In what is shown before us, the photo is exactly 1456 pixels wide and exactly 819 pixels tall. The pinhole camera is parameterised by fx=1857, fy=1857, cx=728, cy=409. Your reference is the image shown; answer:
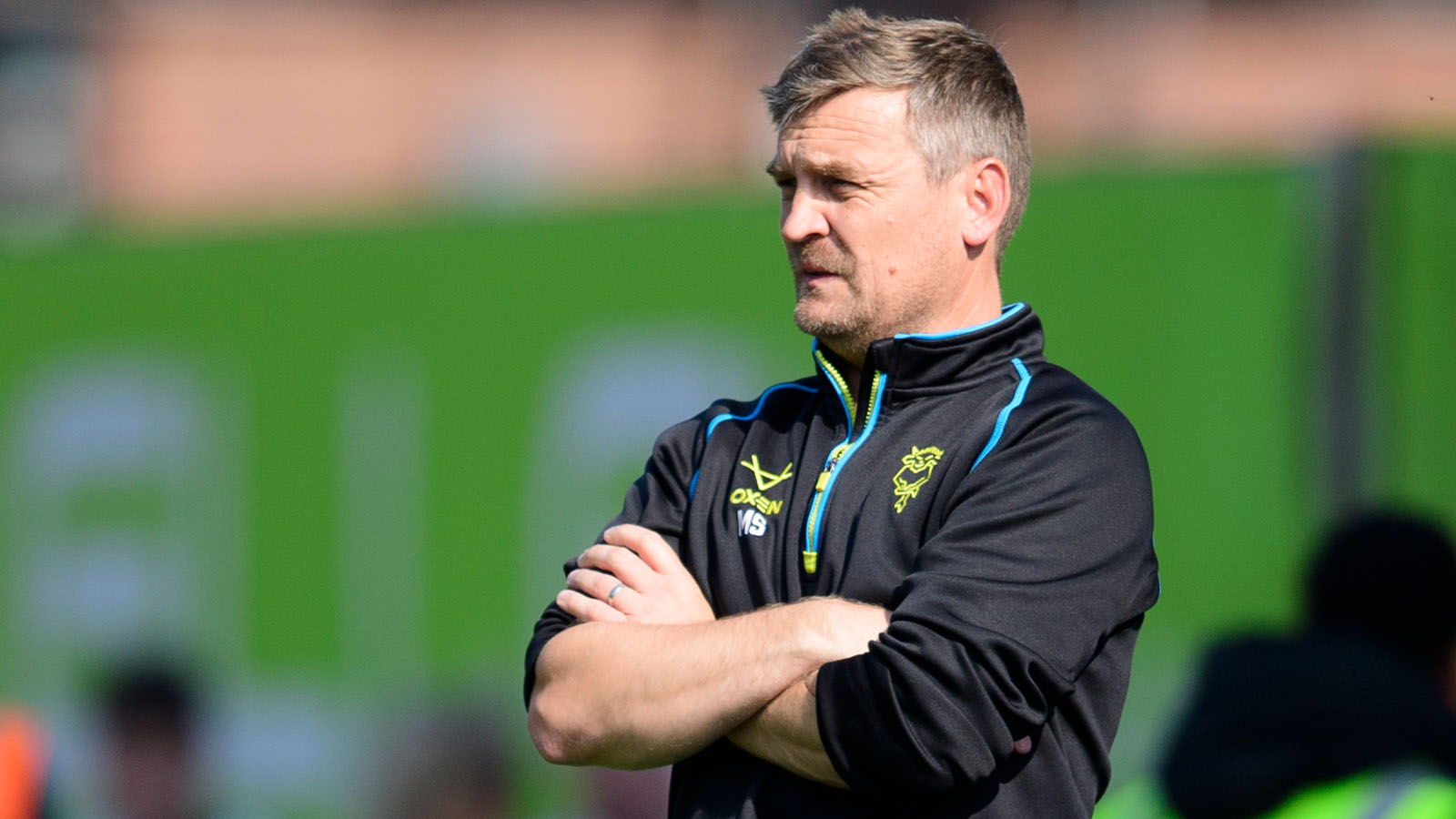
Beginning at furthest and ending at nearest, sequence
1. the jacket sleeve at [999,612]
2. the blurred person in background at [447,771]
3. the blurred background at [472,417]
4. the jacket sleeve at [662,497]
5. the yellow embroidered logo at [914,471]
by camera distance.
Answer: the blurred person in background at [447,771] → the blurred background at [472,417] → the jacket sleeve at [662,497] → the yellow embroidered logo at [914,471] → the jacket sleeve at [999,612]

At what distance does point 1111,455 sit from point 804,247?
1.54 ft

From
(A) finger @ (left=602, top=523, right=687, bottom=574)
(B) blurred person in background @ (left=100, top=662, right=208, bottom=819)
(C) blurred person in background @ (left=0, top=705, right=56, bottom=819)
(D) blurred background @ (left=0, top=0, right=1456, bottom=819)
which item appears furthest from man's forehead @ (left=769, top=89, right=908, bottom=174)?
(B) blurred person in background @ (left=100, top=662, right=208, bottom=819)

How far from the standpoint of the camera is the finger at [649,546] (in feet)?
7.82

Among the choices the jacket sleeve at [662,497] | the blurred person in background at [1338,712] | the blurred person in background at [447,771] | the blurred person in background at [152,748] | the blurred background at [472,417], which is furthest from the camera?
the blurred person in background at [152,748]

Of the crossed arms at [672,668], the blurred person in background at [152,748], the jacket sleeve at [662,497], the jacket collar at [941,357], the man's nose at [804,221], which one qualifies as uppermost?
the man's nose at [804,221]

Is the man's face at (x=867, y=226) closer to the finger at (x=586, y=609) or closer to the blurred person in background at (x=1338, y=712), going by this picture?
the finger at (x=586, y=609)

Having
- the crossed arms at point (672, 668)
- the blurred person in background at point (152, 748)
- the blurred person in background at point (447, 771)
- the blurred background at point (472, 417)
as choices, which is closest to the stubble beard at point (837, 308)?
the crossed arms at point (672, 668)

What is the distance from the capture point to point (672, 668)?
223 centimetres

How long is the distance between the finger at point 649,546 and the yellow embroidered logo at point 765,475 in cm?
15

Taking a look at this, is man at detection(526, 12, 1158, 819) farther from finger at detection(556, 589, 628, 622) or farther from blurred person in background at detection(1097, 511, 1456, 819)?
blurred person in background at detection(1097, 511, 1456, 819)

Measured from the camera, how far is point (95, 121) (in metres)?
16.8

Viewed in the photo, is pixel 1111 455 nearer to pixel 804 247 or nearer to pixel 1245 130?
pixel 804 247

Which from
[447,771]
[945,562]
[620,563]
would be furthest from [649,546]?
[447,771]

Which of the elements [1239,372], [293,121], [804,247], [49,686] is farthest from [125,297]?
[293,121]
